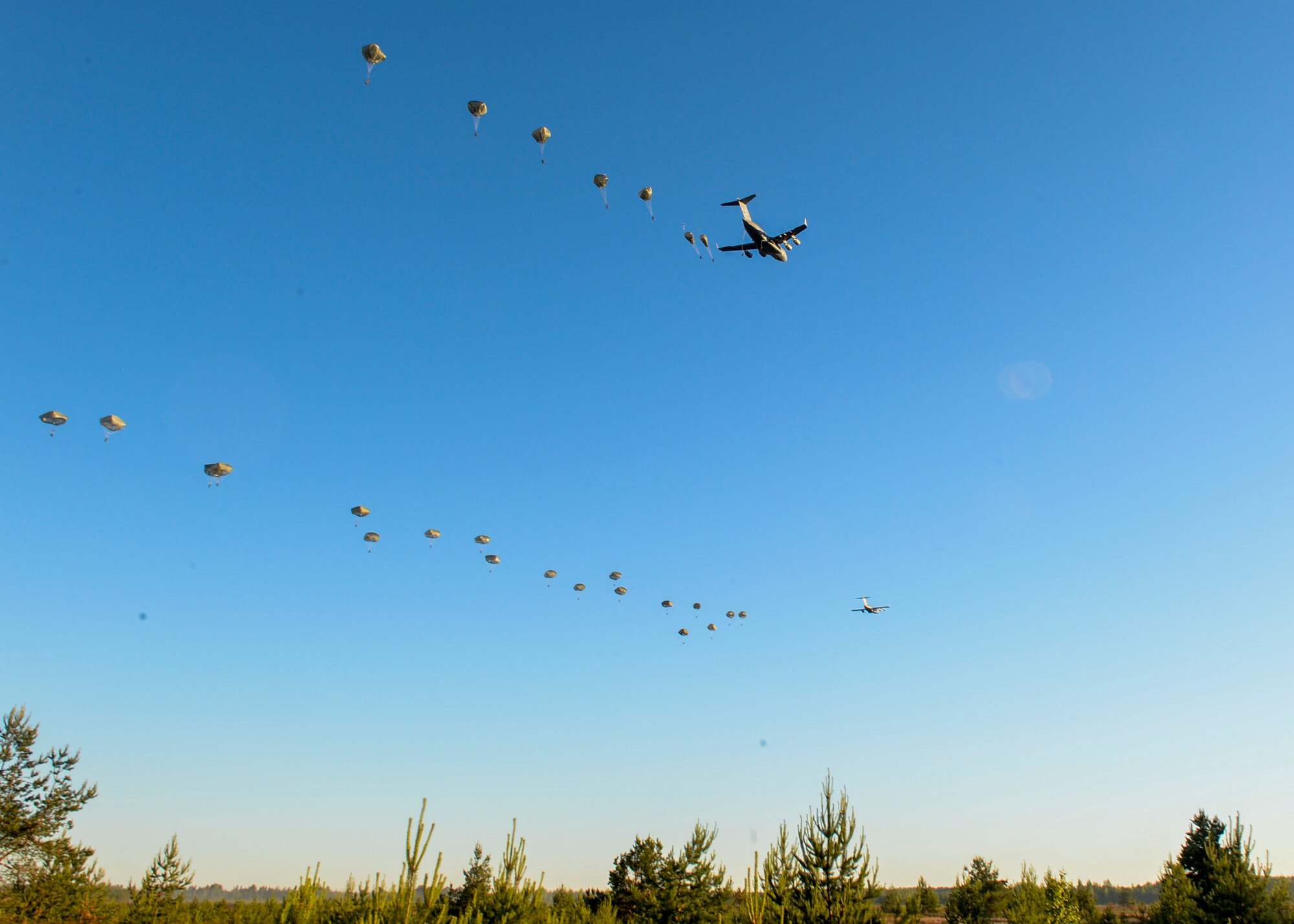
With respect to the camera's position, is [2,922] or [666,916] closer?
[2,922]

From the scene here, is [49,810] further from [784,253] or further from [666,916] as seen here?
[784,253]

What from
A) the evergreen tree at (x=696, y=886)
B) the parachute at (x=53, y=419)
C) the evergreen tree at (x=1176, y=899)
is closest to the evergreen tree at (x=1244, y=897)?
the evergreen tree at (x=1176, y=899)

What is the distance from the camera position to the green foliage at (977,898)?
58688 mm

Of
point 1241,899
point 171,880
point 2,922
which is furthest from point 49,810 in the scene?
point 1241,899

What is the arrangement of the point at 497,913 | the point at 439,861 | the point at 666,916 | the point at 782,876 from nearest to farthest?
the point at 439,861 → the point at 782,876 → the point at 497,913 → the point at 666,916

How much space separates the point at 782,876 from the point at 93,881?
161 ft

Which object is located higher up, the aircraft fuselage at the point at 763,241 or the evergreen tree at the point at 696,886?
the aircraft fuselage at the point at 763,241

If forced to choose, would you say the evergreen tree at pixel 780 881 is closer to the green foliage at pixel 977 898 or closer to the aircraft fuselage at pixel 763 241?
the aircraft fuselage at pixel 763 241

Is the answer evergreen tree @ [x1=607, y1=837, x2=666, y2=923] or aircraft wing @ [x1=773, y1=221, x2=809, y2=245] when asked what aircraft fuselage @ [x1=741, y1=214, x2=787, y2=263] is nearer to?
aircraft wing @ [x1=773, y1=221, x2=809, y2=245]

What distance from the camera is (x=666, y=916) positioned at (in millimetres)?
39656

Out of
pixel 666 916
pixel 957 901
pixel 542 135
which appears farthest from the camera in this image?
pixel 957 901

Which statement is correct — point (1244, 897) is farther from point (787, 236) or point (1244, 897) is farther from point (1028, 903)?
point (787, 236)

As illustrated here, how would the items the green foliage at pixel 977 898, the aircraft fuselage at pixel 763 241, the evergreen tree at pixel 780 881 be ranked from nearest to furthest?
the evergreen tree at pixel 780 881 < the aircraft fuselage at pixel 763 241 < the green foliage at pixel 977 898

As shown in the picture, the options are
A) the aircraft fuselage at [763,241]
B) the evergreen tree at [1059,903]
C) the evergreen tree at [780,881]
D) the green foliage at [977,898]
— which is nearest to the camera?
the evergreen tree at [780,881]
